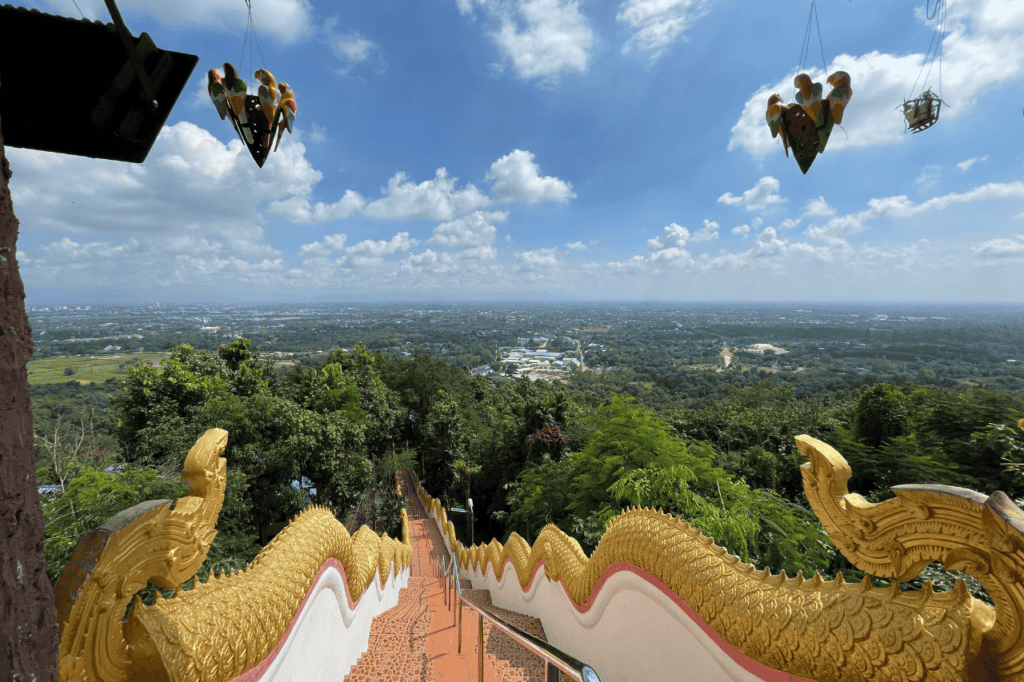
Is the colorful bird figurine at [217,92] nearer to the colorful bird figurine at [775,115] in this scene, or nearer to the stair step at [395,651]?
the colorful bird figurine at [775,115]

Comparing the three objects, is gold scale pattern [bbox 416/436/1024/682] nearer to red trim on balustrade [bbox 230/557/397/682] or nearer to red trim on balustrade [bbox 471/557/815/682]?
red trim on balustrade [bbox 471/557/815/682]

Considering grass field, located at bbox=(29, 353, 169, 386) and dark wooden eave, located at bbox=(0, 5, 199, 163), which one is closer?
dark wooden eave, located at bbox=(0, 5, 199, 163)

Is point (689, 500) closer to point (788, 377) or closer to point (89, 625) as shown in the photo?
point (89, 625)

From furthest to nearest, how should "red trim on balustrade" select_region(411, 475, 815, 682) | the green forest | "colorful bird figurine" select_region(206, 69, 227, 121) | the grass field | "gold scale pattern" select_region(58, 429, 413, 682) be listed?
the grass field, the green forest, "colorful bird figurine" select_region(206, 69, 227, 121), "red trim on balustrade" select_region(411, 475, 815, 682), "gold scale pattern" select_region(58, 429, 413, 682)

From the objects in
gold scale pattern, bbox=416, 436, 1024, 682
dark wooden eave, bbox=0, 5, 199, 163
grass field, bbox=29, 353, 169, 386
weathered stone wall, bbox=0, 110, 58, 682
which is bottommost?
grass field, bbox=29, 353, 169, 386

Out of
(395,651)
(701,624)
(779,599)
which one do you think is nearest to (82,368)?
(395,651)

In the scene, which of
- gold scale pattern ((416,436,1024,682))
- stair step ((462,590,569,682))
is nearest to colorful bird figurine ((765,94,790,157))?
gold scale pattern ((416,436,1024,682))

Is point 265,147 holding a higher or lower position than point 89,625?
higher

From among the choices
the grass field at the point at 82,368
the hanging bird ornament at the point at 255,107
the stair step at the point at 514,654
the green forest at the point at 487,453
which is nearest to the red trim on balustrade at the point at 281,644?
the stair step at the point at 514,654

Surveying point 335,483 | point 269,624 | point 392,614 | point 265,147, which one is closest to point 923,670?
point 269,624

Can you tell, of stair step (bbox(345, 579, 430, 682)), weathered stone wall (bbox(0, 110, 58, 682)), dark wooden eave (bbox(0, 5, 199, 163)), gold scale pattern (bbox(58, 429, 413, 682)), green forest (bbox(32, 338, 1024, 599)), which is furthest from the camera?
green forest (bbox(32, 338, 1024, 599))
